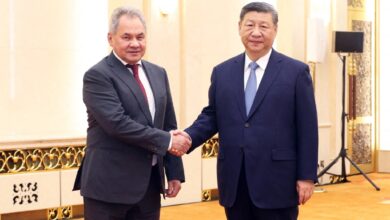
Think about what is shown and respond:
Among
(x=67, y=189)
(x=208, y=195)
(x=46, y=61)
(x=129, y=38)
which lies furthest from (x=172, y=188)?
(x=208, y=195)

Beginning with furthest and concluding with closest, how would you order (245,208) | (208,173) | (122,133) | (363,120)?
(363,120)
(208,173)
(245,208)
(122,133)

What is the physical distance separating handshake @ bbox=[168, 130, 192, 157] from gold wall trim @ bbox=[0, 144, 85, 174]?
3189mm

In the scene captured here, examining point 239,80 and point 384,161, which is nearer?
point 239,80

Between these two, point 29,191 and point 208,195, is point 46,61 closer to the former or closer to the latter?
point 29,191

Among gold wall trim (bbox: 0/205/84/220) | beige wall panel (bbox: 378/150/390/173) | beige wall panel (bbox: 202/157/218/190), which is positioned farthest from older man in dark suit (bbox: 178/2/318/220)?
beige wall panel (bbox: 378/150/390/173)

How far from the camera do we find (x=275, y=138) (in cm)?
329

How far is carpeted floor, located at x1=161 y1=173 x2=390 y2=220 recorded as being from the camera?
22.7ft

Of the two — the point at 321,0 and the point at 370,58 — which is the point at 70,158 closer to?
the point at 321,0

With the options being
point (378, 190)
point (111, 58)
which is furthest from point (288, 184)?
point (378, 190)

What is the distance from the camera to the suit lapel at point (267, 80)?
130 inches

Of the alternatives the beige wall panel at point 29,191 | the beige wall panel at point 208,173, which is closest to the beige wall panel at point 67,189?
the beige wall panel at point 29,191

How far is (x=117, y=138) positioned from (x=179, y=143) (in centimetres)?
30

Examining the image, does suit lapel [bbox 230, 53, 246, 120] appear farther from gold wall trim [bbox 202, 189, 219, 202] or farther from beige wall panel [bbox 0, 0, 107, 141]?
gold wall trim [bbox 202, 189, 219, 202]

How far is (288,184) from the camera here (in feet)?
10.9
